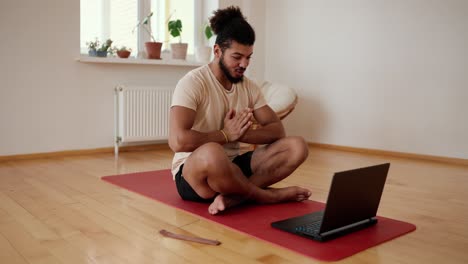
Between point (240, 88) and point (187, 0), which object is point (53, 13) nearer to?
point (187, 0)

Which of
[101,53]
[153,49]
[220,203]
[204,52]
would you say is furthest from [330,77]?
[220,203]

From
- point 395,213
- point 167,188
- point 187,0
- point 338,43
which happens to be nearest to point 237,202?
point 167,188

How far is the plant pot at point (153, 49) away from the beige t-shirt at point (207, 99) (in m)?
2.23

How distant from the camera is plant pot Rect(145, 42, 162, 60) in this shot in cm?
438

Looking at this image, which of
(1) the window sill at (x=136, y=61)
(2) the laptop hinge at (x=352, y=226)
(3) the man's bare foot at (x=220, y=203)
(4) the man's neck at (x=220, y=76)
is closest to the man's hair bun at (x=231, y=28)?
(4) the man's neck at (x=220, y=76)

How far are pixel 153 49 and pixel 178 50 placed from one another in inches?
11.1

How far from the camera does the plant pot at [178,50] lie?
456 centimetres

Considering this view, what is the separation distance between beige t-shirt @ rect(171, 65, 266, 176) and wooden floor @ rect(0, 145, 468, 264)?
0.43 m

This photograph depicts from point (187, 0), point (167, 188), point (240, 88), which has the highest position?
point (187, 0)

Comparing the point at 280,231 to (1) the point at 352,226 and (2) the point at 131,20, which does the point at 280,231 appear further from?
(2) the point at 131,20

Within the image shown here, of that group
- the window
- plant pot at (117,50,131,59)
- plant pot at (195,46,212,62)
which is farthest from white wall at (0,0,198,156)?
plant pot at (195,46,212,62)

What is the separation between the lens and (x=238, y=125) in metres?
2.12

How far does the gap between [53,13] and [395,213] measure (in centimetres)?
303

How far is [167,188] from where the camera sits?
2.67m
